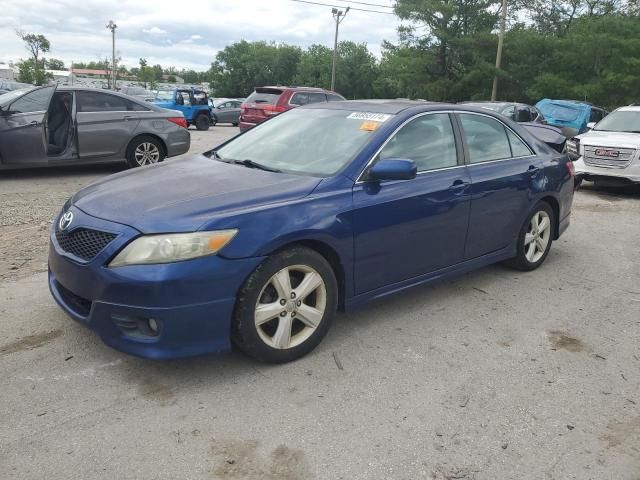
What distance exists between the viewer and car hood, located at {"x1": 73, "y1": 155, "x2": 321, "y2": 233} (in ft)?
10.1

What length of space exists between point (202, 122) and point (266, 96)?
24.9 feet

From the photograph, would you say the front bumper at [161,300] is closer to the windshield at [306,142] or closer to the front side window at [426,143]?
the windshield at [306,142]

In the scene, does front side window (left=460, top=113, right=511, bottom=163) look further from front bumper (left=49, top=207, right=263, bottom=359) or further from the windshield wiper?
front bumper (left=49, top=207, right=263, bottom=359)

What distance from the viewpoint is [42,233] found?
5.96m

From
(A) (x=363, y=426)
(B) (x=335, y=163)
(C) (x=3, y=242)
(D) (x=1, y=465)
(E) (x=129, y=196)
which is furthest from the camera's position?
(C) (x=3, y=242)

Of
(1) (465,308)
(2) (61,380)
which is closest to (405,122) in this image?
(1) (465,308)

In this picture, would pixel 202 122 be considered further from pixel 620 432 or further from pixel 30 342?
pixel 620 432

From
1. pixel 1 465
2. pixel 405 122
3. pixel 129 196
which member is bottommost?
pixel 1 465

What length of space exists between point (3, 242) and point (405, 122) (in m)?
4.12

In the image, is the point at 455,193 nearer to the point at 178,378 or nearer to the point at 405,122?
the point at 405,122

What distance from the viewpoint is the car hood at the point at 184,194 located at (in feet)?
10.1

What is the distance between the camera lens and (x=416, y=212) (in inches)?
155

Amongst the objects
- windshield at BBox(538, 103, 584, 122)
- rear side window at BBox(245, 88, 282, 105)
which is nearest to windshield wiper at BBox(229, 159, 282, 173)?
rear side window at BBox(245, 88, 282, 105)

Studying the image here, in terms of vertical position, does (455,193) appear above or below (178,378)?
above
